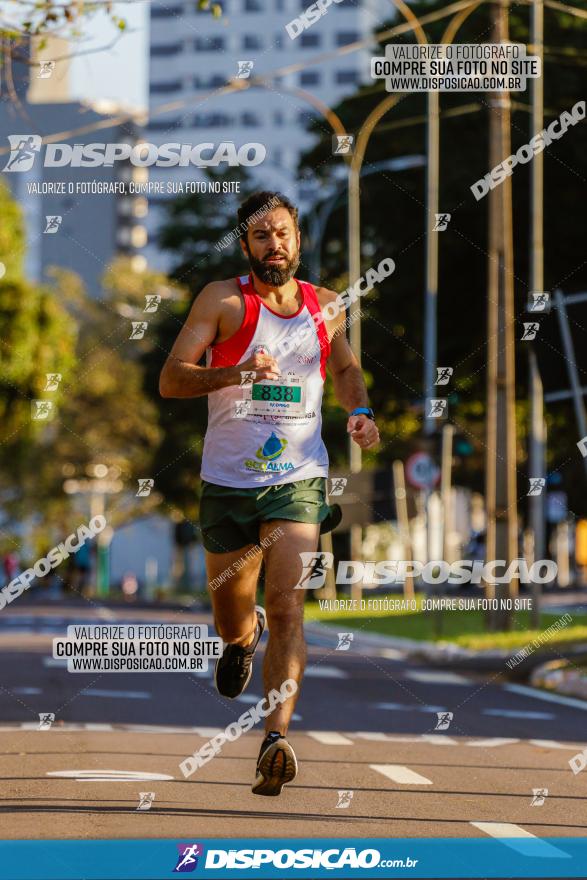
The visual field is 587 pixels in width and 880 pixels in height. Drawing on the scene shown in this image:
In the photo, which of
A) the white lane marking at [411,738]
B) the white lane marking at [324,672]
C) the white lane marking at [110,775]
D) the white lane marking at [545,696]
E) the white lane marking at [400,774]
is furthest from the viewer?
the white lane marking at [324,672]

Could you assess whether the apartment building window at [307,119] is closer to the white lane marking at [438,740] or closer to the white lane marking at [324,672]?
the white lane marking at [324,672]

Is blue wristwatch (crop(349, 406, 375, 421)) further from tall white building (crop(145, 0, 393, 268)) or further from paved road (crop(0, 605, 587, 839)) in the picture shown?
tall white building (crop(145, 0, 393, 268))

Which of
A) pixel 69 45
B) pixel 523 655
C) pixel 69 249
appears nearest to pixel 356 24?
pixel 69 249

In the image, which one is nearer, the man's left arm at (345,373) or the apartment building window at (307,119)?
the man's left arm at (345,373)

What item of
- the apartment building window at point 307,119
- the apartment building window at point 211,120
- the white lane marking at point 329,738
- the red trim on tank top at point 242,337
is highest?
the apartment building window at point 211,120

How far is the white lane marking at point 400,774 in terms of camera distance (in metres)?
10.3

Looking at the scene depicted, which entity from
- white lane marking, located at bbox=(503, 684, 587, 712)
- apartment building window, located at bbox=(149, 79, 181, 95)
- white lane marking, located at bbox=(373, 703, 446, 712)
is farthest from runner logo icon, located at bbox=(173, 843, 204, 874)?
apartment building window, located at bbox=(149, 79, 181, 95)

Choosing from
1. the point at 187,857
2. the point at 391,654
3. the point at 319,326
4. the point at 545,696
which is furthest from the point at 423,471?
the point at 187,857

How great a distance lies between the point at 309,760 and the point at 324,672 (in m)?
10.5

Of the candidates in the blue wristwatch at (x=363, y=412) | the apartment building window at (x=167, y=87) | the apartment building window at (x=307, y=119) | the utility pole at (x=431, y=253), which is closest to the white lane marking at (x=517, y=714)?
the blue wristwatch at (x=363, y=412)

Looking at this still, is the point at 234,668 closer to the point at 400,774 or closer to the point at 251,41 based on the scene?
the point at 400,774

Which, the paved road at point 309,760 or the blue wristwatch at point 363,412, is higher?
the blue wristwatch at point 363,412

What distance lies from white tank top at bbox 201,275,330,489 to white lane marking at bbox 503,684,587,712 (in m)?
9.23

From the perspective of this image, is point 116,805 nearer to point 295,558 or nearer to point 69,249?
point 295,558
